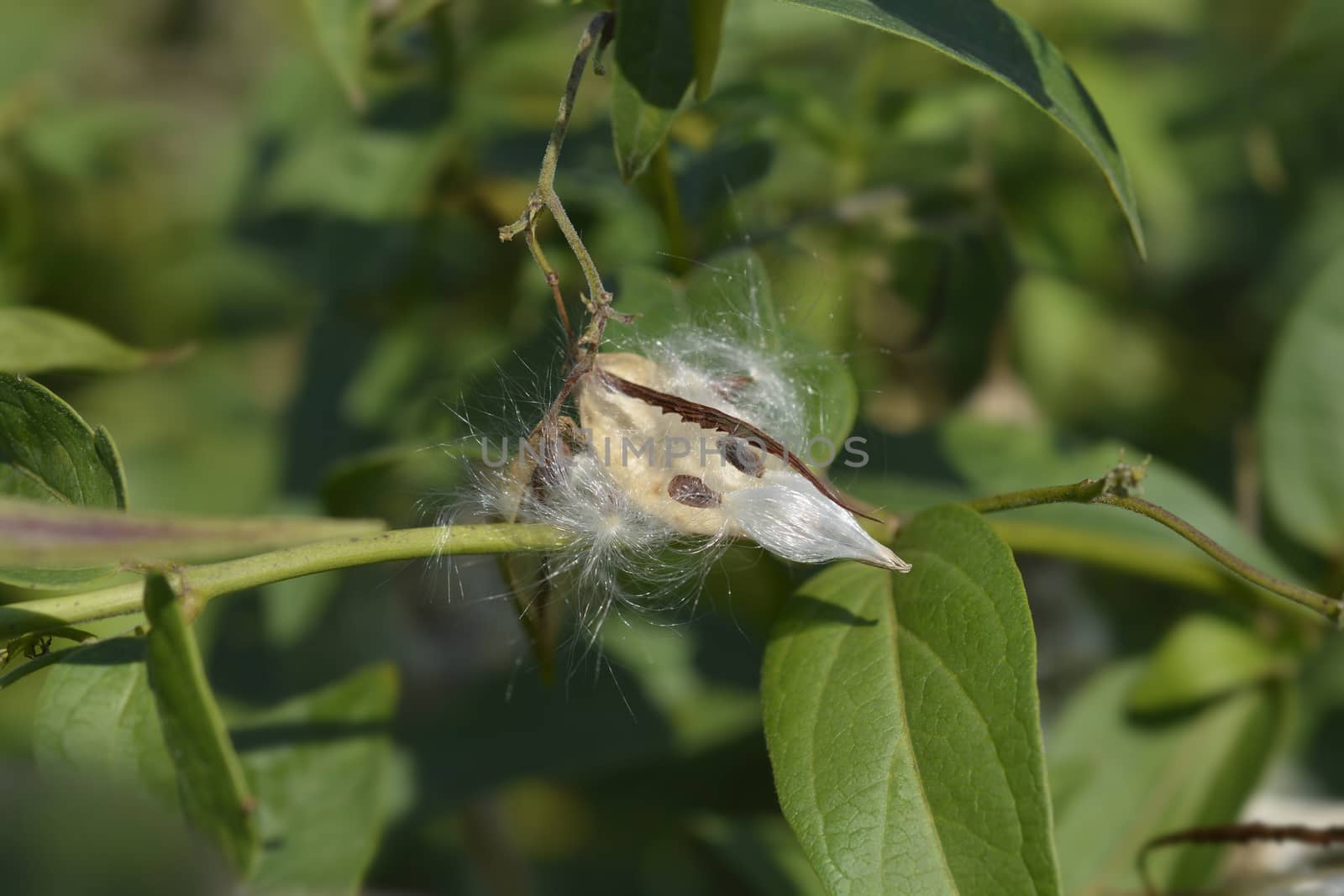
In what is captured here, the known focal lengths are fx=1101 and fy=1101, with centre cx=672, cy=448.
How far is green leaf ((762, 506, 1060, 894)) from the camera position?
0.99 meters

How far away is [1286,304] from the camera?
262 cm

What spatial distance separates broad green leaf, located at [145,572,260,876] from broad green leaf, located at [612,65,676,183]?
0.64 m

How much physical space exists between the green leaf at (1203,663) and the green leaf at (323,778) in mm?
1210

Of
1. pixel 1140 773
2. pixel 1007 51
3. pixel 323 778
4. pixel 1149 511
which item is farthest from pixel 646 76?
pixel 1140 773

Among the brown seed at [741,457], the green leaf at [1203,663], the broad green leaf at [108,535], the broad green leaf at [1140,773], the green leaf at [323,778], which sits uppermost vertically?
the broad green leaf at [108,535]

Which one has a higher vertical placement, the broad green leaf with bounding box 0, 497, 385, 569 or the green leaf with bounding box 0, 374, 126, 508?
the broad green leaf with bounding box 0, 497, 385, 569

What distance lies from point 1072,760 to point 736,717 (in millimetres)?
644

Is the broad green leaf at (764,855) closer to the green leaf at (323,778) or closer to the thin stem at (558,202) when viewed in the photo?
the green leaf at (323,778)

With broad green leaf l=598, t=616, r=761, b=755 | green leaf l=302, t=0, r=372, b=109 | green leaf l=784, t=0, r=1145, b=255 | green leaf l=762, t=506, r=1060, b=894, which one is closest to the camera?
green leaf l=762, t=506, r=1060, b=894

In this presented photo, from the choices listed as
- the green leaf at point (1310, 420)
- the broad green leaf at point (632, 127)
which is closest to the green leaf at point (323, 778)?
the broad green leaf at point (632, 127)

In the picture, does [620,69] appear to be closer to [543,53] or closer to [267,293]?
[543,53]

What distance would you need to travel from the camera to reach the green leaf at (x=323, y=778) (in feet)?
4.71

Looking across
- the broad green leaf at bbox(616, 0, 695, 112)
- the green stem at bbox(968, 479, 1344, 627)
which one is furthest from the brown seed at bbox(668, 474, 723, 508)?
the broad green leaf at bbox(616, 0, 695, 112)

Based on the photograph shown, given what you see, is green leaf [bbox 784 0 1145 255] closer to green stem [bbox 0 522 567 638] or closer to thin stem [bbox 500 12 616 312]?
thin stem [bbox 500 12 616 312]
